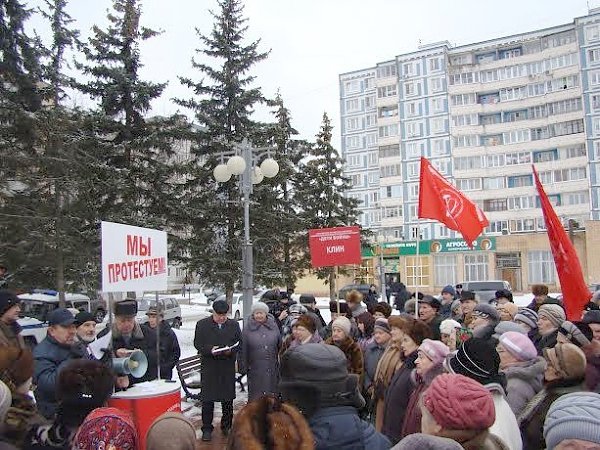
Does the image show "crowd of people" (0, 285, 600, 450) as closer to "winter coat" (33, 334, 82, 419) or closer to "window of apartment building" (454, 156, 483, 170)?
"winter coat" (33, 334, 82, 419)

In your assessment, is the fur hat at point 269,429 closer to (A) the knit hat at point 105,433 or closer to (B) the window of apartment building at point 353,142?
(A) the knit hat at point 105,433

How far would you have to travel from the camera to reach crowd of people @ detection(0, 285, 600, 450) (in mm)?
2270

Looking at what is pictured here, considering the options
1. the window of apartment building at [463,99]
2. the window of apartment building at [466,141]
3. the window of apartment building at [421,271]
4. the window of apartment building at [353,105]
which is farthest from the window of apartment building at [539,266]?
the window of apartment building at [353,105]

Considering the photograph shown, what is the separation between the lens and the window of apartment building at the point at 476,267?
5764 cm

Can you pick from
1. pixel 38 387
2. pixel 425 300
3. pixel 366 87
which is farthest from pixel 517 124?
pixel 38 387

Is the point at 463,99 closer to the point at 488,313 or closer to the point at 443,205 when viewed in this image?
the point at 443,205

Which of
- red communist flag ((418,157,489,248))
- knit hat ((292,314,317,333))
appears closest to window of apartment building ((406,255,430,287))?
red communist flag ((418,157,489,248))

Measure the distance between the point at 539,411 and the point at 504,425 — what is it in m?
0.71

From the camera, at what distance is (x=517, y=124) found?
61.6 meters

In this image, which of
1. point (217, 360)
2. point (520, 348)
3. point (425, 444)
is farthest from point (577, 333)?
point (217, 360)

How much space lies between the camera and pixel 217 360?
308 inches

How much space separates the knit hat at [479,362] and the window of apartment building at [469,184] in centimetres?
6114

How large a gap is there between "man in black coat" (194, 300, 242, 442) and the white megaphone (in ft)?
7.84

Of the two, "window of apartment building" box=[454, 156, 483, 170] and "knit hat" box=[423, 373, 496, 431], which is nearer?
"knit hat" box=[423, 373, 496, 431]
